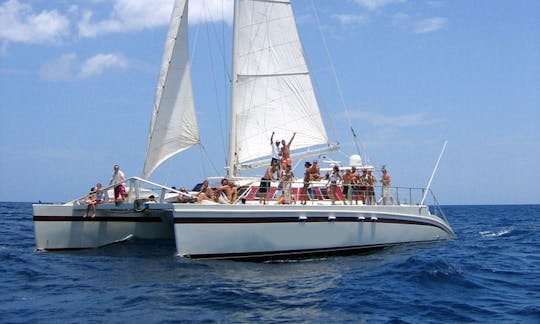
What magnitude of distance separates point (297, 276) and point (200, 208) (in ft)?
8.78

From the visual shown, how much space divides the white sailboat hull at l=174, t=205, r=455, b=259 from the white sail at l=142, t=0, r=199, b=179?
4373mm

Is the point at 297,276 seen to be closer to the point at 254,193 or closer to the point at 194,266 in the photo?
the point at 194,266

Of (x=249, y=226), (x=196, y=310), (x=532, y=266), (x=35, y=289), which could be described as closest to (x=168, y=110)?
(x=249, y=226)

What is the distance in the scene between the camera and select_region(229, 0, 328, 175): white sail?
17641 mm

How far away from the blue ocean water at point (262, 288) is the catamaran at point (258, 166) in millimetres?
590

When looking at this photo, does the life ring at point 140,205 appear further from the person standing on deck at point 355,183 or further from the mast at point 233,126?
the person standing on deck at point 355,183

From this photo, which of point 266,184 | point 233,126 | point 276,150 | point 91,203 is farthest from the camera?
point 233,126

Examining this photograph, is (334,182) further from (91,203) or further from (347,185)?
(91,203)

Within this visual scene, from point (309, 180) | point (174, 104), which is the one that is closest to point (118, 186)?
point (174, 104)

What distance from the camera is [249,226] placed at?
45.1 feet

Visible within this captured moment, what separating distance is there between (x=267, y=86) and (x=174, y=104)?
284 cm

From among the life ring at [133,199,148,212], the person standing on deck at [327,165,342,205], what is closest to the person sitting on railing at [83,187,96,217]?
the life ring at [133,199,148,212]

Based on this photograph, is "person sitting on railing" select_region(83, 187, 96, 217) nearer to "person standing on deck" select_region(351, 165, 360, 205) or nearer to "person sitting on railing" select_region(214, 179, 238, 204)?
"person sitting on railing" select_region(214, 179, 238, 204)

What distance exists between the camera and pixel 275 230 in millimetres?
14078
